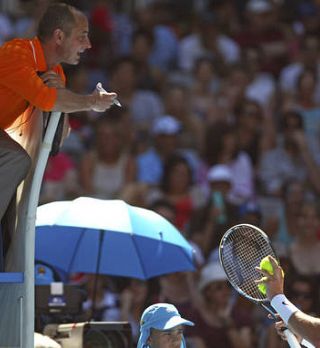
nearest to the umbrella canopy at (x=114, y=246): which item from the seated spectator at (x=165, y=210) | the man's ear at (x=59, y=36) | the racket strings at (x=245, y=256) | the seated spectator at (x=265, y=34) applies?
the seated spectator at (x=165, y=210)

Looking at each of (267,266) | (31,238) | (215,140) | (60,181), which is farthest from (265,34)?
(31,238)

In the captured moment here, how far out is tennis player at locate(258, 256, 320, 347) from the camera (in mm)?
5934

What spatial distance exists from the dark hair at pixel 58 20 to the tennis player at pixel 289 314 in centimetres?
154

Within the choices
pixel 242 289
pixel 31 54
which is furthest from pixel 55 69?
pixel 242 289

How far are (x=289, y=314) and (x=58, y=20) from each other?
6.10ft

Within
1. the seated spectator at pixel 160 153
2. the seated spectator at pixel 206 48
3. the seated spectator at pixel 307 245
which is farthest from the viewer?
the seated spectator at pixel 206 48

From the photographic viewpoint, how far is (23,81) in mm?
5902

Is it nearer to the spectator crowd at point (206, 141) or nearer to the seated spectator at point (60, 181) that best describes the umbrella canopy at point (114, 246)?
the spectator crowd at point (206, 141)

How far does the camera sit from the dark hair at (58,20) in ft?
20.3

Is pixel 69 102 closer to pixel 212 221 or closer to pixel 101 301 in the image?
pixel 101 301

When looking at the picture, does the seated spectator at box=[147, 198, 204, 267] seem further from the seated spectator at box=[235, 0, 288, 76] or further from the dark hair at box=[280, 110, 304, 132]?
the seated spectator at box=[235, 0, 288, 76]

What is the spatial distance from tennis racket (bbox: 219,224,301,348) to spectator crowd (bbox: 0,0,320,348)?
10.7ft

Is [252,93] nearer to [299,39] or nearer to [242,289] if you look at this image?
[299,39]

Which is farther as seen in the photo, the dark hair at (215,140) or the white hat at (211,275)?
the dark hair at (215,140)
